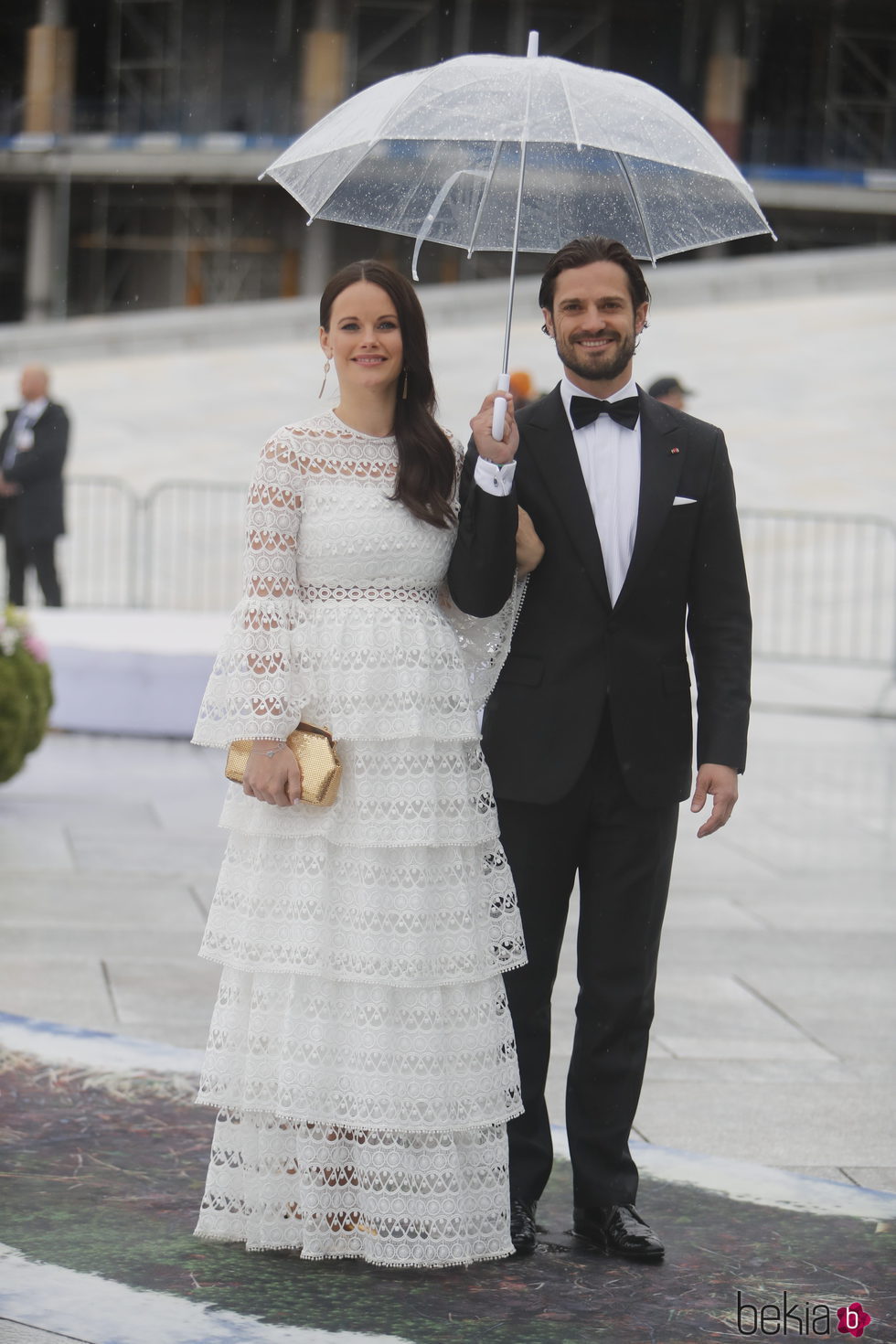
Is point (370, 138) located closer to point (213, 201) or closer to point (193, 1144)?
point (193, 1144)

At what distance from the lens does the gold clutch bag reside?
3.44m

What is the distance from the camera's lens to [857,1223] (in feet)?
12.8

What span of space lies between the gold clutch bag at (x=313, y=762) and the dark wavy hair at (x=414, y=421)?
0.47 m

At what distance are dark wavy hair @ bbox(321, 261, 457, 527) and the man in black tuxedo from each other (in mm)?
167

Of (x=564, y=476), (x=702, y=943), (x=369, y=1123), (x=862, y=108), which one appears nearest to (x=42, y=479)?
(x=702, y=943)

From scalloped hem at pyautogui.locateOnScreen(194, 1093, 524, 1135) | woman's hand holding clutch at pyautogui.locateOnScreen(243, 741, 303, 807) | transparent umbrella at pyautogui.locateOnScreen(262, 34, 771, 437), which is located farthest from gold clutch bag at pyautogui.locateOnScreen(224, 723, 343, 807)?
transparent umbrella at pyautogui.locateOnScreen(262, 34, 771, 437)

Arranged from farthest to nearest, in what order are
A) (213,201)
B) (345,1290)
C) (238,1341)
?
1. (213,201)
2. (345,1290)
3. (238,1341)

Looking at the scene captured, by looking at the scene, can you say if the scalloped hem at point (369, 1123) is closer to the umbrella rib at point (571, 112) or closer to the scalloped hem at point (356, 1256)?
the scalloped hem at point (356, 1256)

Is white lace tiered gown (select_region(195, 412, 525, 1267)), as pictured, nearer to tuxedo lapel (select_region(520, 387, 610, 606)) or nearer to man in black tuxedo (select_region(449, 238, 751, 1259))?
man in black tuxedo (select_region(449, 238, 751, 1259))

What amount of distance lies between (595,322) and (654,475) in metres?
0.33

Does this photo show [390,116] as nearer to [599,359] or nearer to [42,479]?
[599,359]

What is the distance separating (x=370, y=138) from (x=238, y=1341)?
7.36 ft

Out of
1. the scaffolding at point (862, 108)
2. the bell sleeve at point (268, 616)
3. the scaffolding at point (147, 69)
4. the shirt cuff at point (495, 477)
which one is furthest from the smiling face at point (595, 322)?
the scaffolding at point (862, 108)

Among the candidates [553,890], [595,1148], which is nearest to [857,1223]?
[595,1148]
